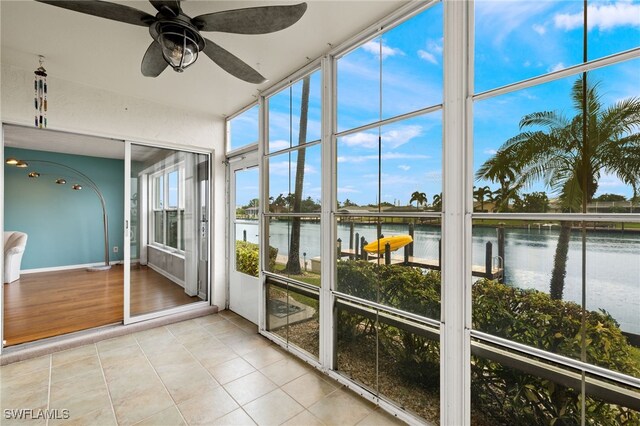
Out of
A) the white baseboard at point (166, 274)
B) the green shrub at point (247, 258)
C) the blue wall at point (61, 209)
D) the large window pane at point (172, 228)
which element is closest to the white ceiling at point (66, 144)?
the blue wall at point (61, 209)

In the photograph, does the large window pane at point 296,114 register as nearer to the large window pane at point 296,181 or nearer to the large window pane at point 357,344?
the large window pane at point 296,181

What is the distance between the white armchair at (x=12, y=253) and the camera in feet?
15.6

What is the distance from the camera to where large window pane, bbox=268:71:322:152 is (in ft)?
8.66

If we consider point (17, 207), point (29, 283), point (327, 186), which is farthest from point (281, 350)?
point (17, 207)

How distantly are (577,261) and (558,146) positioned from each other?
0.57 m

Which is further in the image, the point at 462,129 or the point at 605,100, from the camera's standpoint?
the point at 462,129

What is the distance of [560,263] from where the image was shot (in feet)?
4.53

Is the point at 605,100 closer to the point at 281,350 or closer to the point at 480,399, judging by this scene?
the point at 480,399

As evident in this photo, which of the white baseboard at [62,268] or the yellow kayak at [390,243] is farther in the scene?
the white baseboard at [62,268]

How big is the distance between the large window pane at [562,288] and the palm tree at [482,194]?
0.42 feet

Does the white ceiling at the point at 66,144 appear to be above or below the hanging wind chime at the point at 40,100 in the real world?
above

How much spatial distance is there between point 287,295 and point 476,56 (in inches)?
102

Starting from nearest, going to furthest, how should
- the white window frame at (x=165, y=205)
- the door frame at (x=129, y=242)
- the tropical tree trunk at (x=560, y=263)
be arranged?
the tropical tree trunk at (x=560, y=263) → the door frame at (x=129, y=242) → the white window frame at (x=165, y=205)

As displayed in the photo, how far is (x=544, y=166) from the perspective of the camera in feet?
4.69
